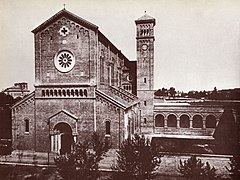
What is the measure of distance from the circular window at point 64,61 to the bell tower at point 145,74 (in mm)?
6045

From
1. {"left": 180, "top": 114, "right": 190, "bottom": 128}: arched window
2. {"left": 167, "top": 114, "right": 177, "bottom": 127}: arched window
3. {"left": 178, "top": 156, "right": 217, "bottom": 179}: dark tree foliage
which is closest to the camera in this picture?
{"left": 178, "top": 156, "right": 217, "bottom": 179}: dark tree foliage

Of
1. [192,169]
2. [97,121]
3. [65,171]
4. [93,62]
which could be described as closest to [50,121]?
[97,121]

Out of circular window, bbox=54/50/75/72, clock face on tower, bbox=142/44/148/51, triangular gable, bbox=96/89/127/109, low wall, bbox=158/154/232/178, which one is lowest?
low wall, bbox=158/154/232/178

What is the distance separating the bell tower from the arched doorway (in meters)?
5.65

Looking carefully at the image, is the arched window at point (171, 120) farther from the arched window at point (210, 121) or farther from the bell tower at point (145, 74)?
the bell tower at point (145, 74)

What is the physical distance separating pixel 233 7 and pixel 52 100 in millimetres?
8862

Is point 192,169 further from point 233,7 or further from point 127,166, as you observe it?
point 233,7

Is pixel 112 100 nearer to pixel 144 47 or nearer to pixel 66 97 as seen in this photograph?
pixel 66 97

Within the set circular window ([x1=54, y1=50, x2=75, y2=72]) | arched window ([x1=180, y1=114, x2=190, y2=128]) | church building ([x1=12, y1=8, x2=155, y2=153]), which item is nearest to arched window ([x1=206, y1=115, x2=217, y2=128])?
arched window ([x1=180, y1=114, x2=190, y2=128])

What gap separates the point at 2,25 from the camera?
9250 mm

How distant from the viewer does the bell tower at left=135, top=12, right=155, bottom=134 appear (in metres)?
16.6

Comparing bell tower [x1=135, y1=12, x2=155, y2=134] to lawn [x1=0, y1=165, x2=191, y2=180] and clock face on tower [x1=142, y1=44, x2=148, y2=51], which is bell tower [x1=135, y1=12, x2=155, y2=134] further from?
lawn [x1=0, y1=165, x2=191, y2=180]

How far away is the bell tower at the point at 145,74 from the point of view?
16.6 metres

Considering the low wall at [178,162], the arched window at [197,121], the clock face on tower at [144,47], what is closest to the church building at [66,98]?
the low wall at [178,162]
